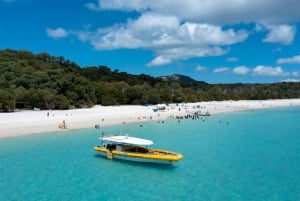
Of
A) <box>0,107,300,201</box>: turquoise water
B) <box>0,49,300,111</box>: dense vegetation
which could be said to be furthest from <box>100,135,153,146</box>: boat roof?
<box>0,49,300,111</box>: dense vegetation

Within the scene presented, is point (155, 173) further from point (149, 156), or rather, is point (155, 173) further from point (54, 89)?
point (54, 89)

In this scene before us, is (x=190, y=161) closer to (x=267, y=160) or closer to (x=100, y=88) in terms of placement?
(x=267, y=160)

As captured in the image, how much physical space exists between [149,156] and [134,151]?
240cm

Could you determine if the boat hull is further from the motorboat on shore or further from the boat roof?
the boat roof

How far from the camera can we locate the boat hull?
28719 millimetres

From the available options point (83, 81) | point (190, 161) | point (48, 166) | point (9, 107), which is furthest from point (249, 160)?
point (83, 81)

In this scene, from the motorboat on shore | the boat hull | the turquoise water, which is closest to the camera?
the turquoise water

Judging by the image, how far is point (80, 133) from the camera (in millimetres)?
49594

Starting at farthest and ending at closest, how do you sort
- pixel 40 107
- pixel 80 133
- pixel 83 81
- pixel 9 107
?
pixel 83 81 < pixel 40 107 < pixel 9 107 < pixel 80 133

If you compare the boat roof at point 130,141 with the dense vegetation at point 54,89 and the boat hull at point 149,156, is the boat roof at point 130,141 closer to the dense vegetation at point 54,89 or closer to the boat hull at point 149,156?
the boat hull at point 149,156

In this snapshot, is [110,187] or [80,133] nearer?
[110,187]

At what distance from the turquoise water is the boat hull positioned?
51cm

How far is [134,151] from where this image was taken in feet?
103

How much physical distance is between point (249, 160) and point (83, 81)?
2828 inches
